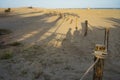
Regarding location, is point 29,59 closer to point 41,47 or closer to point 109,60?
point 41,47

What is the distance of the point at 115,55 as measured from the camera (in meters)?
12.4

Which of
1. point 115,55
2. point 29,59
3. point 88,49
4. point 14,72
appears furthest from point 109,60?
point 14,72

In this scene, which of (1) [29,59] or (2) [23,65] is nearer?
(2) [23,65]

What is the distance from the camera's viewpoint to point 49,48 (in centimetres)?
1331

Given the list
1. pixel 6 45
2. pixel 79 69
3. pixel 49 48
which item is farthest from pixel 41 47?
pixel 79 69

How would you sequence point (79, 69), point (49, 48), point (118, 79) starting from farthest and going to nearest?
point (49, 48)
point (79, 69)
point (118, 79)

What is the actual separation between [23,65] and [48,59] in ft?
4.95

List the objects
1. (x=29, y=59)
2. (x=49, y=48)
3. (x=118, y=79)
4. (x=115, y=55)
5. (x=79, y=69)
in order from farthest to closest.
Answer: (x=49, y=48) < (x=115, y=55) < (x=29, y=59) < (x=79, y=69) < (x=118, y=79)

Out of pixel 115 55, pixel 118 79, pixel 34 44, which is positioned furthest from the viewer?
pixel 34 44

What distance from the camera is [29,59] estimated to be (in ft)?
36.3

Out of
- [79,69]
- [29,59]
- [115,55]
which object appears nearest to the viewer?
[79,69]

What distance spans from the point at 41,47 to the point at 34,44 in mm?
990

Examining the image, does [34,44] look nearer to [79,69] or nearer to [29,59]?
[29,59]

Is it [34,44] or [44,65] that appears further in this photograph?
[34,44]
